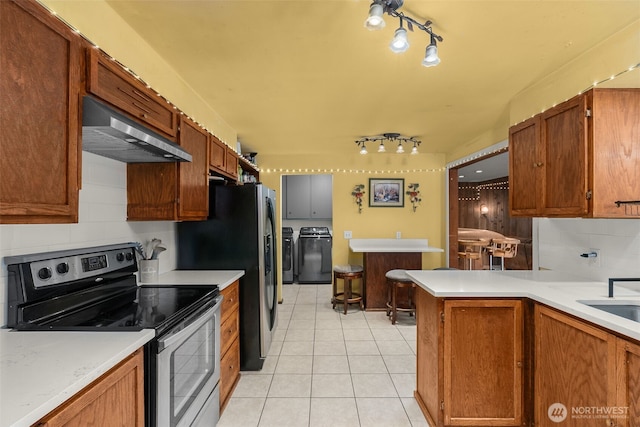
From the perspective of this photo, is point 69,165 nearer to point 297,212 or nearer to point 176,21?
point 176,21

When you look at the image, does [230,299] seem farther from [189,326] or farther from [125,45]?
[125,45]

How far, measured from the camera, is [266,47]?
1.85 m

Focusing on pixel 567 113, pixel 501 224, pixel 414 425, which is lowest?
pixel 414 425

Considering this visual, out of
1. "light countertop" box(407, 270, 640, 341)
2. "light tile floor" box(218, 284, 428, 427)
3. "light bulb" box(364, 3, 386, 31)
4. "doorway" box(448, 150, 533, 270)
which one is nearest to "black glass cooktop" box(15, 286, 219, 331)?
"light tile floor" box(218, 284, 428, 427)

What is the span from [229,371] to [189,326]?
3.23 feet

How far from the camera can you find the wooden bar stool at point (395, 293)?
12.2ft

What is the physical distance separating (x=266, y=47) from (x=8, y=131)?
1344 mm

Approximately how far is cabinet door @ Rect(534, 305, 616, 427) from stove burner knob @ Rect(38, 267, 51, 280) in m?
2.43

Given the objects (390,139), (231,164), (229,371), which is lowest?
(229,371)

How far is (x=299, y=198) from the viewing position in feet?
19.9

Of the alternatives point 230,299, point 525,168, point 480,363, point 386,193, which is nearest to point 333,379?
point 230,299

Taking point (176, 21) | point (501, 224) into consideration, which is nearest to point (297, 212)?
point (176, 21)

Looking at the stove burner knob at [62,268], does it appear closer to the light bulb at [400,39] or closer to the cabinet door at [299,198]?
the light bulb at [400,39]

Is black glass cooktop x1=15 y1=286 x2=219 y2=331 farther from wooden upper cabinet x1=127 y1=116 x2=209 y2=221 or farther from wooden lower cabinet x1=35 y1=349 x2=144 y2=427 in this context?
wooden upper cabinet x1=127 y1=116 x2=209 y2=221
